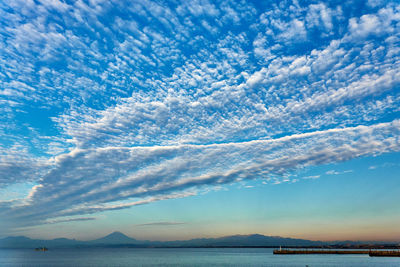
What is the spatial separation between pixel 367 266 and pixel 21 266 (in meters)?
143

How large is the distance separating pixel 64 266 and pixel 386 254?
16572 centimetres

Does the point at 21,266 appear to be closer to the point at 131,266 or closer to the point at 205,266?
the point at 131,266

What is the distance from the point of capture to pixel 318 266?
357 feet

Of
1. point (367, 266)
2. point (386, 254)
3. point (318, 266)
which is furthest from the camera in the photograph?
point (386, 254)

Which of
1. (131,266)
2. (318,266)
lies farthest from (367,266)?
(131,266)

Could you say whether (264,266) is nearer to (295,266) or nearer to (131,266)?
(295,266)

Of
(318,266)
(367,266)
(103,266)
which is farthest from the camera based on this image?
(103,266)

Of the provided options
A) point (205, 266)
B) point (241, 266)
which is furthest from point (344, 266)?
point (205, 266)

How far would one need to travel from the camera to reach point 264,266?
366 ft

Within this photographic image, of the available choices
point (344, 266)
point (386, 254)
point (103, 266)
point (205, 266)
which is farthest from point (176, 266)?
point (386, 254)

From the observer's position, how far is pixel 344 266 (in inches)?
4149

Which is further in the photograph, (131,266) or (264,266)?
(131,266)

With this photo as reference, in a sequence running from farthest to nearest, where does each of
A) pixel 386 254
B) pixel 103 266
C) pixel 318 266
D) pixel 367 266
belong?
pixel 386 254
pixel 103 266
pixel 318 266
pixel 367 266

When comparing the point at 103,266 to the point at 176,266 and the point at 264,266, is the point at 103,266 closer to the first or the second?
the point at 176,266
